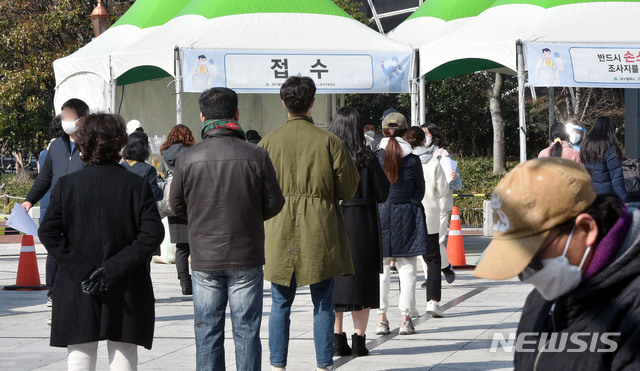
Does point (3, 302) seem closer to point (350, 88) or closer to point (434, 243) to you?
point (434, 243)

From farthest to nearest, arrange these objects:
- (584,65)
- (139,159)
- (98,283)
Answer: (584,65)
(139,159)
(98,283)

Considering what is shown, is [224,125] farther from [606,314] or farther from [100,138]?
[606,314]

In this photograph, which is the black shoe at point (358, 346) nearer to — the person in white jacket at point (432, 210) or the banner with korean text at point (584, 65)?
the person in white jacket at point (432, 210)

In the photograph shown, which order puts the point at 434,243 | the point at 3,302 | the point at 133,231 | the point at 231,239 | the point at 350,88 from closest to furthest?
1. the point at 133,231
2. the point at 231,239
3. the point at 434,243
4. the point at 3,302
5. the point at 350,88

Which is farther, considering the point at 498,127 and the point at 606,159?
the point at 498,127

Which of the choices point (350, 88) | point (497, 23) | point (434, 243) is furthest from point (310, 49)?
point (434, 243)

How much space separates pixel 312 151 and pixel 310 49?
7462 mm

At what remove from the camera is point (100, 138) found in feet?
15.0

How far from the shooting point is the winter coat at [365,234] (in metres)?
6.71

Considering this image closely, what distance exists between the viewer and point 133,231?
14.9ft

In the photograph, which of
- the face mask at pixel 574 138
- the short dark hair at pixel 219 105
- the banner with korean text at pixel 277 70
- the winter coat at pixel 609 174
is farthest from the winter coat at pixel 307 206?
the banner with korean text at pixel 277 70

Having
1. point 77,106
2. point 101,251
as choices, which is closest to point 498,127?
point 77,106

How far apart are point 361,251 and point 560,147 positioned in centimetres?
416

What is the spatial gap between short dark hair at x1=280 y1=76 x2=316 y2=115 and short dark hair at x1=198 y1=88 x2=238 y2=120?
0.60m
